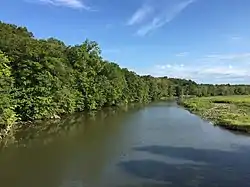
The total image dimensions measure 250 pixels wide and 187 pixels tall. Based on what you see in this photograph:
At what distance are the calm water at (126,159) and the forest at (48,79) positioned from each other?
6028 millimetres

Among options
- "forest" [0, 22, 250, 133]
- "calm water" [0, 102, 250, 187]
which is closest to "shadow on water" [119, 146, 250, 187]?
"calm water" [0, 102, 250, 187]

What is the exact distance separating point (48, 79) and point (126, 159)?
26.2 metres

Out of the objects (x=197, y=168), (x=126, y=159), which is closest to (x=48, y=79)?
(x=126, y=159)

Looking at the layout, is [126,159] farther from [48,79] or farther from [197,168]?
[48,79]

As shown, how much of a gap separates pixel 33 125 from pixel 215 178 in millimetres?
28033

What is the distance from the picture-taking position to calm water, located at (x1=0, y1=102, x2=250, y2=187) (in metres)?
18.3

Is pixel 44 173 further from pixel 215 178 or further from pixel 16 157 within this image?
pixel 215 178

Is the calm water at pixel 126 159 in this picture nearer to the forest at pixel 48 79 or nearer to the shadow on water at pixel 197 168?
the shadow on water at pixel 197 168

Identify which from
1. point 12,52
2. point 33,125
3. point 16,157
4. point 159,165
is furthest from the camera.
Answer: point 12,52

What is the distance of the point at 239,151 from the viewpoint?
26.3 m

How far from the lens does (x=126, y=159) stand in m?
23.5

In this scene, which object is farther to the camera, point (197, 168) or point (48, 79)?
point (48, 79)

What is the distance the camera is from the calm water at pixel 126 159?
59.9ft

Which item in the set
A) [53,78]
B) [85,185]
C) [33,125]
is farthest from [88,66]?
[85,185]
